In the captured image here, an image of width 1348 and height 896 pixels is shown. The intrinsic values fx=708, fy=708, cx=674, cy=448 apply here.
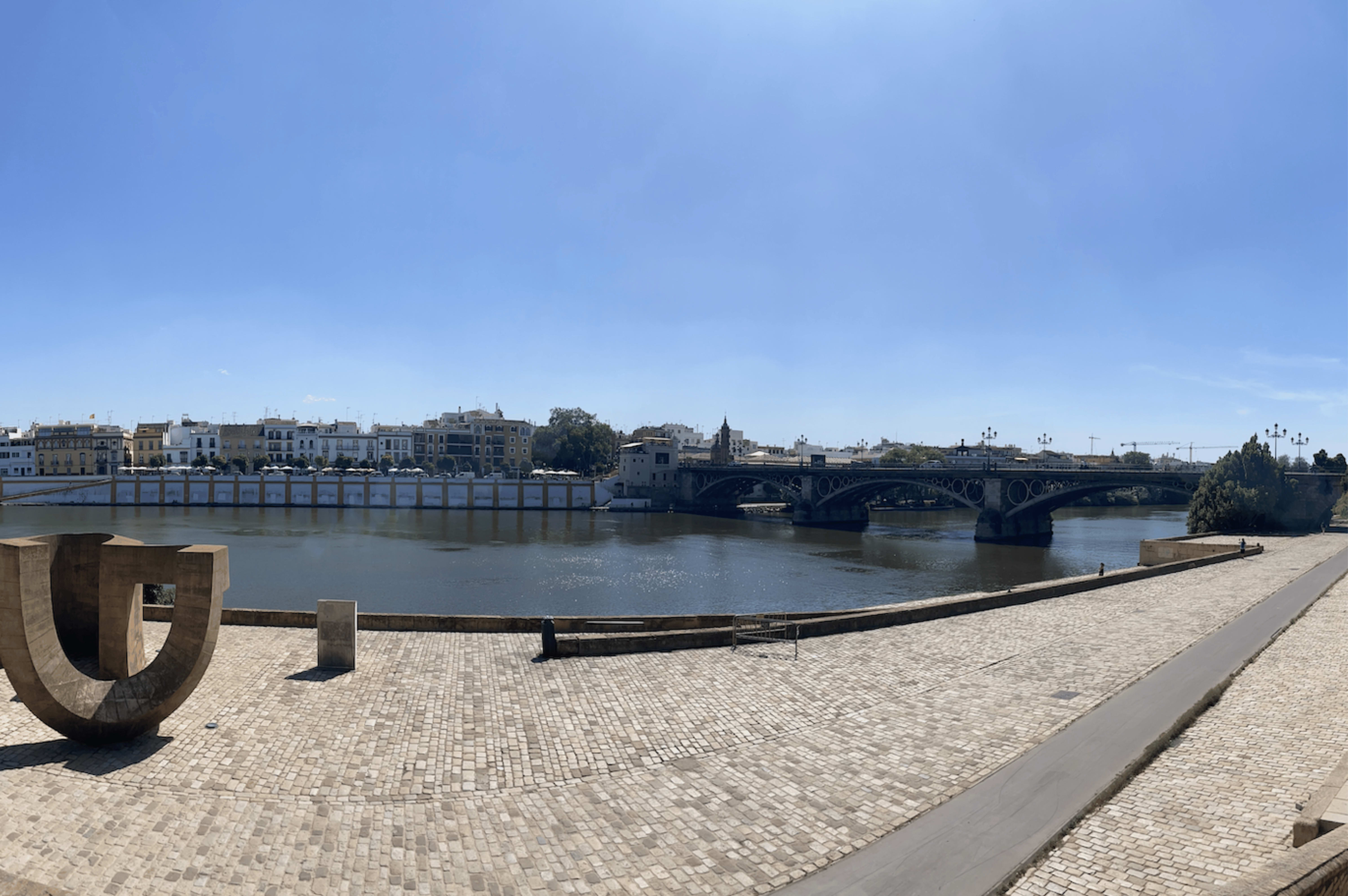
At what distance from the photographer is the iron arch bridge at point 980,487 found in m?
55.8

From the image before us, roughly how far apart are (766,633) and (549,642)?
5002 mm

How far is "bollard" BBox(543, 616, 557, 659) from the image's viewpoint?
543 inches

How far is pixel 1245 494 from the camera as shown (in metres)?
48.5

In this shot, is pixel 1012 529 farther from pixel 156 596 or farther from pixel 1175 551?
pixel 156 596

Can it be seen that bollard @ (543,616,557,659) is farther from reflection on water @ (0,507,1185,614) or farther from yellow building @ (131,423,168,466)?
yellow building @ (131,423,168,466)

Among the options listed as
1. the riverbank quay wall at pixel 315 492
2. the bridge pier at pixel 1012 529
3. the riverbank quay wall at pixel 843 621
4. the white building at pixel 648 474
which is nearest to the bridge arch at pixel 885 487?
the bridge pier at pixel 1012 529

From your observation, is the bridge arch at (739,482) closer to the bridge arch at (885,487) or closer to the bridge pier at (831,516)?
the bridge pier at (831,516)

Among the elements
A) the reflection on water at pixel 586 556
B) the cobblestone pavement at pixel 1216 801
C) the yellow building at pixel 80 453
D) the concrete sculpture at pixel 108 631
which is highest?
the yellow building at pixel 80 453

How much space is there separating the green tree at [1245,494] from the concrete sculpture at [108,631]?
59.5m

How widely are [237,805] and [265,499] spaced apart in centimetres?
9383

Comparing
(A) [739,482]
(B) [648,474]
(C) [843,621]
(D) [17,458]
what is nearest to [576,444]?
(B) [648,474]

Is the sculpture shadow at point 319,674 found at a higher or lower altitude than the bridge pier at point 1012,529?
higher

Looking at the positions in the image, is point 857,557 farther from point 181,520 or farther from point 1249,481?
point 181,520

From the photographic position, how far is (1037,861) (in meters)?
7.15
